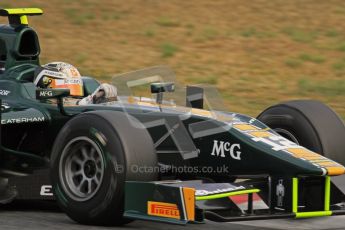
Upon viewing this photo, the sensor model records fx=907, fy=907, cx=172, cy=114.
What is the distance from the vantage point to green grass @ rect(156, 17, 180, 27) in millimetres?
20841

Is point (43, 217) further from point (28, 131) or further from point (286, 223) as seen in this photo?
point (286, 223)

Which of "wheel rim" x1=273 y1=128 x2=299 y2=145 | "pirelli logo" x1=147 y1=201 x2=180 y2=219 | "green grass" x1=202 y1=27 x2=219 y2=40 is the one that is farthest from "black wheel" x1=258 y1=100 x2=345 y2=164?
"green grass" x1=202 y1=27 x2=219 y2=40

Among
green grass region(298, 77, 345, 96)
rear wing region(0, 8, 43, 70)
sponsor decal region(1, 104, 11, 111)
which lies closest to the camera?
sponsor decal region(1, 104, 11, 111)

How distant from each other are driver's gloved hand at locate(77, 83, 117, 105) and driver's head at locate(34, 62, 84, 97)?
19.9 inches

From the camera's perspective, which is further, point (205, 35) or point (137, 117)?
point (205, 35)

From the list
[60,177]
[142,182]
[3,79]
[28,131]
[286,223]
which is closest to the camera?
[142,182]

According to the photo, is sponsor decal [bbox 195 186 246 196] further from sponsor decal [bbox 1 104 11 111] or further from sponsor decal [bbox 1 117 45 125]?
sponsor decal [bbox 1 104 11 111]

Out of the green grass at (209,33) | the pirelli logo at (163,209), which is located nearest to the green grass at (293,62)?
the green grass at (209,33)

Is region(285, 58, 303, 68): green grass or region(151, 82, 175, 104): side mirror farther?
region(285, 58, 303, 68): green grass

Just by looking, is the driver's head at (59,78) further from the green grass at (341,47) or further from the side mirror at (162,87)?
the green grass at (341,47)

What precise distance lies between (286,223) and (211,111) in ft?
3.74

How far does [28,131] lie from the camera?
810 centimetres

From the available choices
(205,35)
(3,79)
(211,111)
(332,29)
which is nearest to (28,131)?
(3,79)

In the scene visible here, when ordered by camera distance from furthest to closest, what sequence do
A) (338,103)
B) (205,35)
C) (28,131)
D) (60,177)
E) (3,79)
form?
(205,35) < (338,103) < (3,79) < (28,131) < (60,177)
